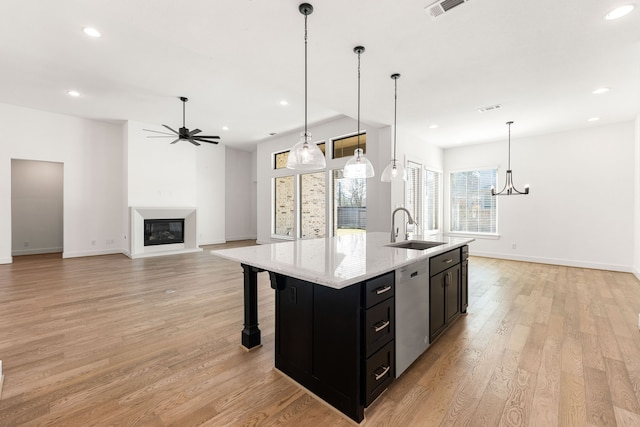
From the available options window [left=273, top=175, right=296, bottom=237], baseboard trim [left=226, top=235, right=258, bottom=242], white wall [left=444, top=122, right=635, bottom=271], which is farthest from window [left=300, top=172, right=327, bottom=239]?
white wall [left=444, top=122, right=635, bottom=271]

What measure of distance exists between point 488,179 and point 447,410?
6.74m

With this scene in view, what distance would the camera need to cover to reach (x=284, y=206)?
8492mm

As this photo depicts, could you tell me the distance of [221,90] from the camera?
4.90 metres

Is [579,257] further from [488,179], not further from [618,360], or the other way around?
[618,360]

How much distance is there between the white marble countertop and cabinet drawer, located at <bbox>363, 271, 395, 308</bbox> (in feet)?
0.25

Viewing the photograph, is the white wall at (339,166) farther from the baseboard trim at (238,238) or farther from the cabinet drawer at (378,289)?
the cabinet drawer at (378,289)

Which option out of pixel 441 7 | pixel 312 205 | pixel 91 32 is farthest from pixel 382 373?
pixel 312 205

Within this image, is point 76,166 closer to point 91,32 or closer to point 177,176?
point 177,176

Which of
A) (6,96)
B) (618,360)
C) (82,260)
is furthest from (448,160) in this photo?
(6,96)

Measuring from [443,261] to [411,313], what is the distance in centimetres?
79

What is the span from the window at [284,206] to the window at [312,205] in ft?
1.58

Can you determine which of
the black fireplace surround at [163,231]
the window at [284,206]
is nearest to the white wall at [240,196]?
the window at [284,206]

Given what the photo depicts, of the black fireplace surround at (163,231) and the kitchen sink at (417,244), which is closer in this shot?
the kitchen sink at (417,244)

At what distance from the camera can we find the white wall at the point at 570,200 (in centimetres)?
540
